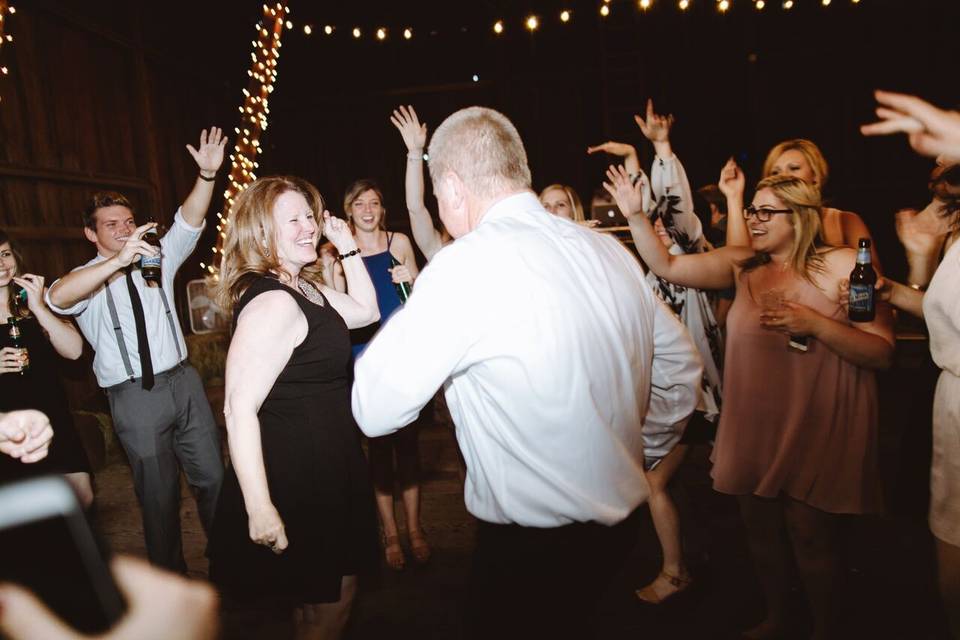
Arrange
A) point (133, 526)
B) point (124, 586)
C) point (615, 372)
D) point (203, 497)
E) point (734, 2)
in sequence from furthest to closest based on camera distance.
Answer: point (734, 2) → point (133, 526) → point (203, 497) → point (615, 372) → point (124, 586)

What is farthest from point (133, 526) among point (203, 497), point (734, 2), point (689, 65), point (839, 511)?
point (734, 2)

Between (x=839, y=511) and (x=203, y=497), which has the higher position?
(x=839, y=511)

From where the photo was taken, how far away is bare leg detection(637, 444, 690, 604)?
256 centimetres

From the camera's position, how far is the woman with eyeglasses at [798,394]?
2031mm

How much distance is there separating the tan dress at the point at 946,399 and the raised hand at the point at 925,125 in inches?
17.3

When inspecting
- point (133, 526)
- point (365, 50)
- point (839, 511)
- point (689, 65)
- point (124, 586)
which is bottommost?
point (133, 526)

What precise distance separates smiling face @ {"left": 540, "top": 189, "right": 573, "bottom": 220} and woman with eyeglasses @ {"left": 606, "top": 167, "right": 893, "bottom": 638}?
4.65 ft

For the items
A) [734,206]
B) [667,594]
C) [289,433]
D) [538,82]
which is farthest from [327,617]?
[538,82]

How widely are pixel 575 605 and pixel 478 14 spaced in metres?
8.64

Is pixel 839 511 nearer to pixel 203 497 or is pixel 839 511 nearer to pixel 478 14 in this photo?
pixel 203 497

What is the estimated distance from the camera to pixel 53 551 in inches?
33.9

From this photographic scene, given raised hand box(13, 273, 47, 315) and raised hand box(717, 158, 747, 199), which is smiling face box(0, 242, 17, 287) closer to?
raised hand box(13, 273, 47, 315)

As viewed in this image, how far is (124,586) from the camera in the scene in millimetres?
962

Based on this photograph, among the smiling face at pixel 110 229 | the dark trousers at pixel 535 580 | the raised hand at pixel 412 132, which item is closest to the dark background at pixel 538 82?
the smiling face at pixel 110 229
